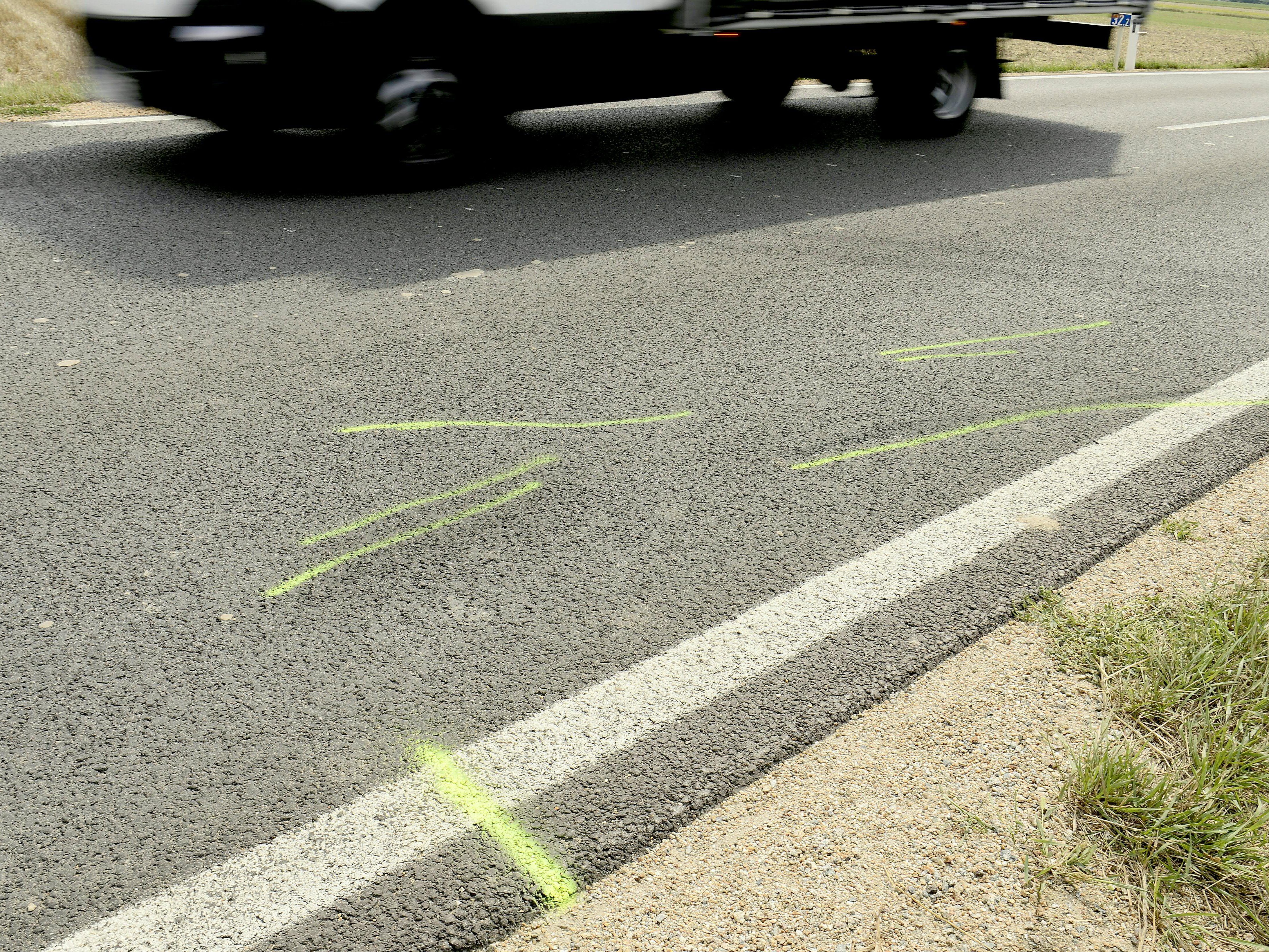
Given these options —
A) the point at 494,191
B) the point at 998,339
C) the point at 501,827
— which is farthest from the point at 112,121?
the point at 501,827

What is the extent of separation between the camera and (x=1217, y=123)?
36.5 feet

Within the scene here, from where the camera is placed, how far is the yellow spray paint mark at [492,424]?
337 centimetres

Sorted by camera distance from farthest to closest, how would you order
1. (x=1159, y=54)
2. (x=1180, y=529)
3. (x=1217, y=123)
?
(x=1159, y=54)
(x=1217, y=123)
(x=1180, y=529)

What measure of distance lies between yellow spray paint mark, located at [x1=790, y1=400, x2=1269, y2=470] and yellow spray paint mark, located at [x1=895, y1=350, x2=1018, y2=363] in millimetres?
540

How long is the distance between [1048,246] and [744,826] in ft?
15.9

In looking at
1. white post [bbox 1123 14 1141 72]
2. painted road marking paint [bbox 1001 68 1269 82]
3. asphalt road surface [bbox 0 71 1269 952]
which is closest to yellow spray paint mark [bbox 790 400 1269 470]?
asphalt road surface [bbox 0 71 1269 952]

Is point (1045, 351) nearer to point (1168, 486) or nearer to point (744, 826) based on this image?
point (1168, 486)

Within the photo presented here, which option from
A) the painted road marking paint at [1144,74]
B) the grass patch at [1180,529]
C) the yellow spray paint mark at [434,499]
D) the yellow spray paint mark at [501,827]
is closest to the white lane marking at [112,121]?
the yellow spray paint mark at [434,499]

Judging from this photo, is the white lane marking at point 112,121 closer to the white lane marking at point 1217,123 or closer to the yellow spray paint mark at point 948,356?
the yellow spray paint mark at point 948,356

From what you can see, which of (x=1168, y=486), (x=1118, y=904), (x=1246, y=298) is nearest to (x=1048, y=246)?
(x=1246, y=298)

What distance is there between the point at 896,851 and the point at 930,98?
27.3ft

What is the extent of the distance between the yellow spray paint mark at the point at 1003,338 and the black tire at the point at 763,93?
5.15m

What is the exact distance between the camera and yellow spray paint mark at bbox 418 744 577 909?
70.0 inches

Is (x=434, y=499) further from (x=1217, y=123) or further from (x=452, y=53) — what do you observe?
(x=1217, y=123)
